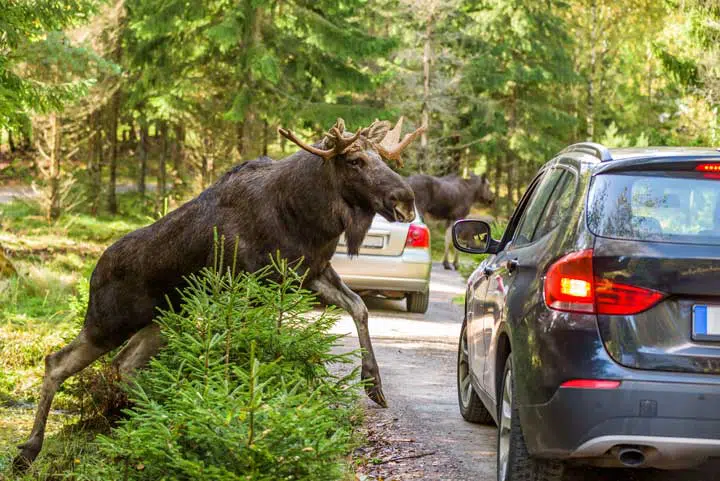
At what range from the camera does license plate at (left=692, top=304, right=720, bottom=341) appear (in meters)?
4.68

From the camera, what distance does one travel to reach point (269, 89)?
29406 mm

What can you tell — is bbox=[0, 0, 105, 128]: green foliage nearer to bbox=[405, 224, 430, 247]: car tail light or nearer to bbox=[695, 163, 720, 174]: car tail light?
bbox=[405, 224, 430, 247]: car tail light

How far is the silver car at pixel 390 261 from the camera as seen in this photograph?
15.7m

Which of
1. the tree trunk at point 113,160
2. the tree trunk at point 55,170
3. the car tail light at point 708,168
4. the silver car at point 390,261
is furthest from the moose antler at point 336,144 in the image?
the tree trunk at point 113,160

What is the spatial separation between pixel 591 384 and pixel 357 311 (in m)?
4.19

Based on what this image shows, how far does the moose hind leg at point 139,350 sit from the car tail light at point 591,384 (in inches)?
191

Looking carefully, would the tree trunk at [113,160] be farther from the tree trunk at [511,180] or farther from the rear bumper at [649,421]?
the rear bumper at [649,421]

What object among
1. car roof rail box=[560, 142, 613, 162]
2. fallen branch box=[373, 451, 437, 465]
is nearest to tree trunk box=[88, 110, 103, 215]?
fallen branch box=[373, 451, 437, 465]

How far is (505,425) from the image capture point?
5.85m

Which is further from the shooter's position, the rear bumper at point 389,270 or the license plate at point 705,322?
the rear bumper at point 389,270

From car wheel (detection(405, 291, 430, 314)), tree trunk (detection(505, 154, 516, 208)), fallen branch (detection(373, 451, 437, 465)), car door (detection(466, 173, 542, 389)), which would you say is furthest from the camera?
tree trunk (detection(505, 154, 516, 208))

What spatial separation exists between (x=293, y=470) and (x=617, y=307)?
1.64 metres

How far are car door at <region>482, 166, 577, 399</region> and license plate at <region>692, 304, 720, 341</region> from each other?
775 mm

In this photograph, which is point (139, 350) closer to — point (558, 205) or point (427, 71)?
point (558, 205)
